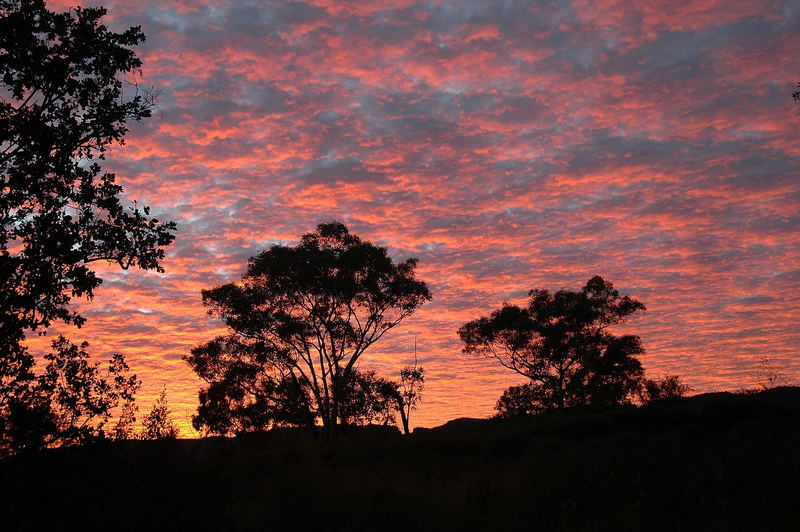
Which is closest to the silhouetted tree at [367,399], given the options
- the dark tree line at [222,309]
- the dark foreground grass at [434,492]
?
the dark tree line at [222,309]

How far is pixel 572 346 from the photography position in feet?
136

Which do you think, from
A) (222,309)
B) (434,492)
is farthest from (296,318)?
(434,492)

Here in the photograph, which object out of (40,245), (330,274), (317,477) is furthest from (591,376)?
(40,245)

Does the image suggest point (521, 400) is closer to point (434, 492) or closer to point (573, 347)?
point (573, 347)

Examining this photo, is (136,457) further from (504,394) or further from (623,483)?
(504,394)

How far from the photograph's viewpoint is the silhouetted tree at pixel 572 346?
40750mm

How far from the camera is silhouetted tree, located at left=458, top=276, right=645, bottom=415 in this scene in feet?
134

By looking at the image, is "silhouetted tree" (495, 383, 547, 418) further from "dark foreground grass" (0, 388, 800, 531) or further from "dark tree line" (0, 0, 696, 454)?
"dark foreground grass" (0, 388, 800, 531)

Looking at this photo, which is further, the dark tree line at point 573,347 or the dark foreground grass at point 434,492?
the dark tree line at point 573,347

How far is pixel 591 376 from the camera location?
41594 millimetres

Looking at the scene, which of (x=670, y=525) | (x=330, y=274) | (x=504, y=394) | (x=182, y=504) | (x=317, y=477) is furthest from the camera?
(x=504, y=394)

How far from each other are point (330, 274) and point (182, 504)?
86.0ft

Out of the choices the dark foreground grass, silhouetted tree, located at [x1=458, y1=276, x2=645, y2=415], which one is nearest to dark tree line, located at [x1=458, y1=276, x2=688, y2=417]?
silhouetted tree, located at [x1=458, y1=276, x2=645, y2=415]

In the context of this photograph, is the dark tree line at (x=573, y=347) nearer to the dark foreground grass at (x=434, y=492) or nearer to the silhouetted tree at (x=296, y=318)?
the silhouetted tree at (x=296, y=318)
